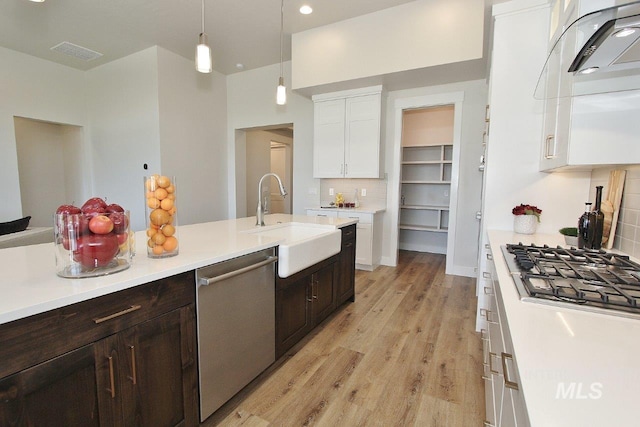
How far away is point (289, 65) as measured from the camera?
493cm

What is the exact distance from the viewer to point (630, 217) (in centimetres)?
163

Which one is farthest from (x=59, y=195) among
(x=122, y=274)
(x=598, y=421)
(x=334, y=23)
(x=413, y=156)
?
(x=598, y=421)

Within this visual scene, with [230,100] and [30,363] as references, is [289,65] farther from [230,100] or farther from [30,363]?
[30,363]

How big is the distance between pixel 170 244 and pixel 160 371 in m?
0.53

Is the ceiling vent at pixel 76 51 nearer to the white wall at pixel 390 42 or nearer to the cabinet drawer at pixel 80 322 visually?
the white wall at pixel 390 42

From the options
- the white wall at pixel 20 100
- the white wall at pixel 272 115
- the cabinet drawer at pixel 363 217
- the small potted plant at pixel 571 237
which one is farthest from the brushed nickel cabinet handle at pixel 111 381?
the white wall at pixel 20 100

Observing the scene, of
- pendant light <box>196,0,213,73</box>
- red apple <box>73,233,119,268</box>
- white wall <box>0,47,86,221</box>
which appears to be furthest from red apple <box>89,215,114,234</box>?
white wall <box>0,47,86,221</box>

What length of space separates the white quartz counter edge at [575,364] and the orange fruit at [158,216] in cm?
136

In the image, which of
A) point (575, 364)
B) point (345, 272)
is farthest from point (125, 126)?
point (575, 364)

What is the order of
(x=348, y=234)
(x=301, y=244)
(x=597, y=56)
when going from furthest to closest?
(x=348, y=234) < (x=301, y=244) < (x=597, y=56)

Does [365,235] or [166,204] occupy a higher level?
[166,204]

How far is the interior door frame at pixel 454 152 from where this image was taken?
3.99m

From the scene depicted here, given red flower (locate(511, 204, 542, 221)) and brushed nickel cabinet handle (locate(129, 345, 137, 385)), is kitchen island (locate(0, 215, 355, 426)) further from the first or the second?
red flower (locate(511, 204, 542, 221))

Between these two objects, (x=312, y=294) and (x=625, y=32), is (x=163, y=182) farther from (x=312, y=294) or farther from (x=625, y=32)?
(x=625, y=32)
